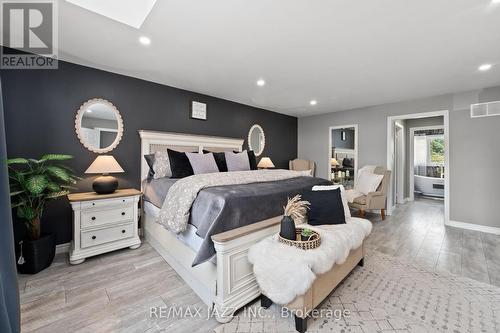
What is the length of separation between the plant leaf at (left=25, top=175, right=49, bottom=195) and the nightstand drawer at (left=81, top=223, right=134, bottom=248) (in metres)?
0.66

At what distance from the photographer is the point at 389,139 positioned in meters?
4.49

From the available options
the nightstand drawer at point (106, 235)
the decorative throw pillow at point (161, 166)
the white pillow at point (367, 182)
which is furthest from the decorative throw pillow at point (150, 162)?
the white pillow at point (367, 182)

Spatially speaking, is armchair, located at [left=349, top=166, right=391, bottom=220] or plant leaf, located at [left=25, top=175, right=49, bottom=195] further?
armchair, located at [left=349, top=166, right=391, bottom=220]

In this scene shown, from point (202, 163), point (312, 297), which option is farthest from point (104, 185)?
point (312, 297)

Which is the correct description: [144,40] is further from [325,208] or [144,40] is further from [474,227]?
[474,227]

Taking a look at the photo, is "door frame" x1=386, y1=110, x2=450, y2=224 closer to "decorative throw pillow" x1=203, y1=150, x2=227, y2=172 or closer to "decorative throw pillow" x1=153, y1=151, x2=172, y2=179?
"decorative throw pillow" x1=203, y1=150, x2=227, y2=172

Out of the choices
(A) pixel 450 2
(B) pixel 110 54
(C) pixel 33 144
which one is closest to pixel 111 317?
(C) pixel 33 144

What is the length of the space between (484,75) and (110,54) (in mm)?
5004

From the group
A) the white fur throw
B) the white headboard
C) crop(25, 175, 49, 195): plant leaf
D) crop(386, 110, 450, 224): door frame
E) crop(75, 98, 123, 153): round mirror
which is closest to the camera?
the white fur throw

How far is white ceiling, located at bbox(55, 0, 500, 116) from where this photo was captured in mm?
1750

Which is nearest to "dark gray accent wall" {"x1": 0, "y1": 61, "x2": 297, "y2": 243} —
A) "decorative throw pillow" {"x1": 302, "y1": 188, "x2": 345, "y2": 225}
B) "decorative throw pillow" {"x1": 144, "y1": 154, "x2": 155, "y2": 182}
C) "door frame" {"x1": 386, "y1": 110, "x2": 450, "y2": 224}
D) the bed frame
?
"decorative throw pillow" {"x1": 144, "y1": 154, "x2": 155, "y2": 182}

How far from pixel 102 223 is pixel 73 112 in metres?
1.49

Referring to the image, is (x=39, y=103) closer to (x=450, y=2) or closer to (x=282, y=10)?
(x=282, y=10)

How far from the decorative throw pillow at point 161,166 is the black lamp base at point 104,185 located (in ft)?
1.71
